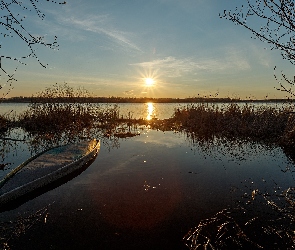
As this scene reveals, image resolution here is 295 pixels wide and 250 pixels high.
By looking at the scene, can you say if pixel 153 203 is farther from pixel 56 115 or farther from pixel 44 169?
pixel 56 115

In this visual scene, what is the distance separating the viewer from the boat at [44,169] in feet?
19.9

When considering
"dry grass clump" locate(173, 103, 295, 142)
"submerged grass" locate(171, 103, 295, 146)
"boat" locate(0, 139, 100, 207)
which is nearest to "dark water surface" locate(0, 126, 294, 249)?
"boat" locate(0, 139, 100, 207)

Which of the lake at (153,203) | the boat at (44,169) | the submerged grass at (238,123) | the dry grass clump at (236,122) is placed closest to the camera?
the lake at (153,203)

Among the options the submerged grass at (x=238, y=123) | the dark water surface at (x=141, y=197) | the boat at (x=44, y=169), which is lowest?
the dark water surface at (x=141, y=197)

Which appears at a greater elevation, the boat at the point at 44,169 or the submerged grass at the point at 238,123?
the submerged grass at the point at 238,123

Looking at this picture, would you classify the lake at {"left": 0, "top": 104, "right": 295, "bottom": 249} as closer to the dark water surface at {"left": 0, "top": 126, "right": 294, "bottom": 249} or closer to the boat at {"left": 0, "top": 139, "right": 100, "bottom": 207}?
the dark water surface at {"left": 0, "top": 126, "right": 294, "bottom": 249}

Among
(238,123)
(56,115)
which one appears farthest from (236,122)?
(56,115)

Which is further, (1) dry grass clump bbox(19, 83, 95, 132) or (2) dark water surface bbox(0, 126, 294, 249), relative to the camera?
(1) dry grass clump bbox(19, 83, 95, 132)

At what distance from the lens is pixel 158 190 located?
692 cm

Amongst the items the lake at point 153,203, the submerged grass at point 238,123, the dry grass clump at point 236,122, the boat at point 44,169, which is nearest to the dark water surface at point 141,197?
the lake at point 153,203

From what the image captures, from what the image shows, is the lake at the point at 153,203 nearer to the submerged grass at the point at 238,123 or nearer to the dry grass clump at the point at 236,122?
the submerged grass at the point at 238,123

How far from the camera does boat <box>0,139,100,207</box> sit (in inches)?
239

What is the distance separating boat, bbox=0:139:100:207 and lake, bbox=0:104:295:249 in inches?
11.7

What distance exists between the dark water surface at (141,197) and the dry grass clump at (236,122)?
12.8 feet
